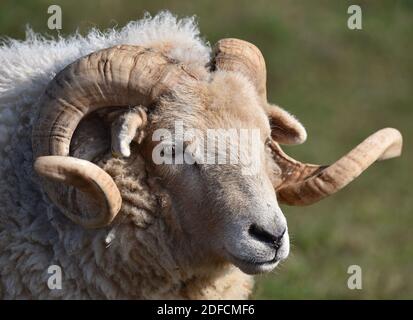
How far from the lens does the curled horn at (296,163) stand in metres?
6.40

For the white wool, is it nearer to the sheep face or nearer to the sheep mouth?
the sheep face

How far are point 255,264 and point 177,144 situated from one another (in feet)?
2.63

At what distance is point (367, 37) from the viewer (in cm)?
1945

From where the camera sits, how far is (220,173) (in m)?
5.89

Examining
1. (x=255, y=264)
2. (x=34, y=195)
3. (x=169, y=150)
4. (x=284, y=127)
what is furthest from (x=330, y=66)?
(x=255, y=264)

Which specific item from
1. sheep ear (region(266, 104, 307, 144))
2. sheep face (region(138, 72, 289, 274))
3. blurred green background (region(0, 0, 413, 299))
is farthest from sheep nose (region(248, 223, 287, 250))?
blurred green background (region(0, 0, 413, 299))

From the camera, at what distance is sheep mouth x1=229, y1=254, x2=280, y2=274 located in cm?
579

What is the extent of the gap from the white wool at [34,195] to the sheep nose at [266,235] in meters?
0.89

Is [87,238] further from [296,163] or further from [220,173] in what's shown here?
[296,163]

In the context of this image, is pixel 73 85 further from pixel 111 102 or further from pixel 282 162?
pixel 282 162

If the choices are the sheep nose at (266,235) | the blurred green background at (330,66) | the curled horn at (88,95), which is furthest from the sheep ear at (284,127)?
the blurred green background at (330,66)

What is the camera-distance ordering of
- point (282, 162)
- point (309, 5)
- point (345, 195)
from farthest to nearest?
point (309, 5) < point (345, 195) < point (282, 162)
